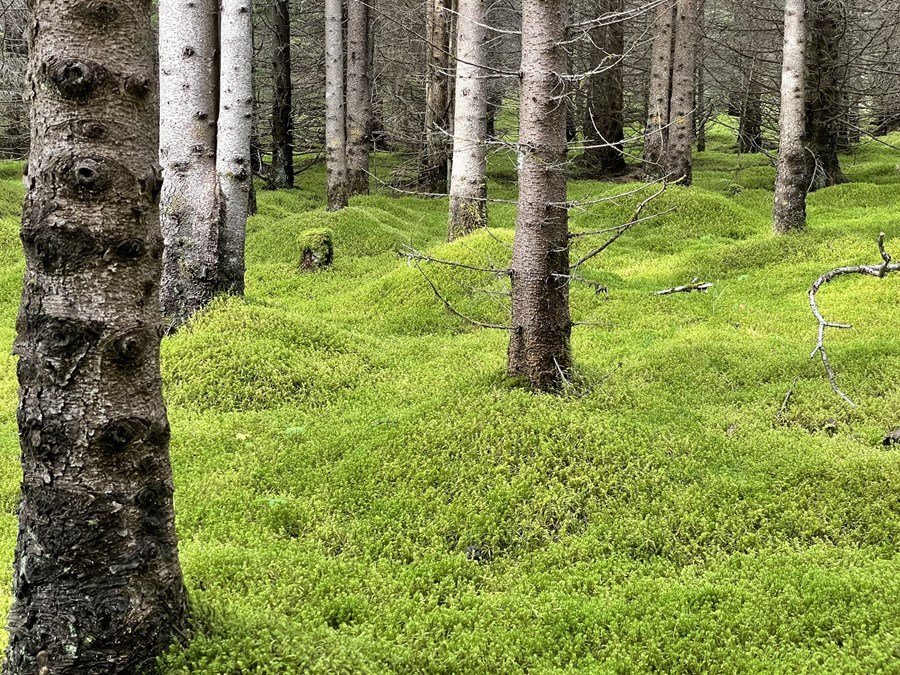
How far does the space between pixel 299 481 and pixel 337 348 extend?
2638mm

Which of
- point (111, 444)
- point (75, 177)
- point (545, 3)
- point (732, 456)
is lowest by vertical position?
point (732, 456)

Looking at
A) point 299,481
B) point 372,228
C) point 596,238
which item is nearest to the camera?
point 299,481

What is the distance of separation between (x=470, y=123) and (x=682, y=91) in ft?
25.2

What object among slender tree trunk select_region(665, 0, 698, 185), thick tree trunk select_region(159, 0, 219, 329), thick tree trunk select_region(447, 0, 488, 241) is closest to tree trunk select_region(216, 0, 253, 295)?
thick tree trunk select_region(159, 0, 219, 329)

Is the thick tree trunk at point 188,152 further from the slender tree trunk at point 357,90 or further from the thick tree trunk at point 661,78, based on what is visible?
the thick tree trunk at point 661,78

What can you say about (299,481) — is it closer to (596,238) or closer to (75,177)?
(75,177)

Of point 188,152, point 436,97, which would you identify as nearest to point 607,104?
point 436,97

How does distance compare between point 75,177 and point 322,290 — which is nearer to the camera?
point 75,177

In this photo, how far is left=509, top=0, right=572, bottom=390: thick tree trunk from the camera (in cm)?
555

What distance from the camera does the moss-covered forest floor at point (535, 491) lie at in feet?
11.8

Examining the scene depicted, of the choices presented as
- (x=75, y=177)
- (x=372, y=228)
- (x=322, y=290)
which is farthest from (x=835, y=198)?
(x=75, y=177)

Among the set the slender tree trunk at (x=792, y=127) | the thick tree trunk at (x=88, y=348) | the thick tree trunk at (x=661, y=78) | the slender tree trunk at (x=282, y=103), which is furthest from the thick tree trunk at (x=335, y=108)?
the thick tree trunk at (x=88, y=348)

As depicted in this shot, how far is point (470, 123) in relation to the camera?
37.8ft

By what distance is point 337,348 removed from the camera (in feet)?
25.0
